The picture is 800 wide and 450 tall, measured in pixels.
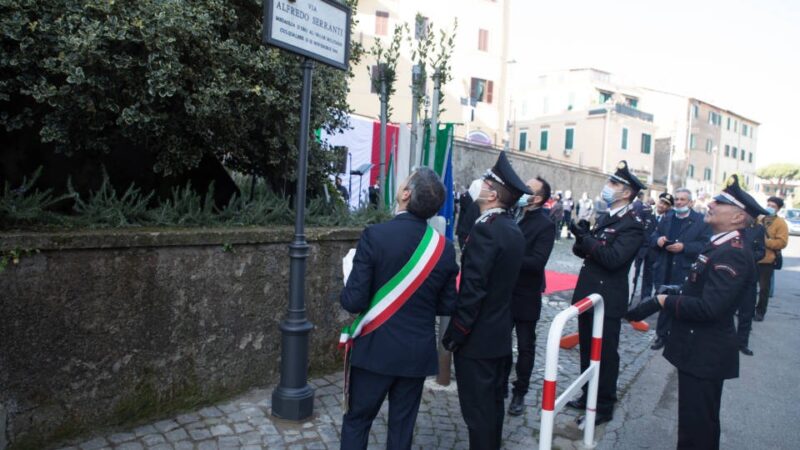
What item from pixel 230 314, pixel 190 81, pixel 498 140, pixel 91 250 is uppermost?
pixel 498 140

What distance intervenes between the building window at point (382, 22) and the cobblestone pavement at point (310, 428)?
28.6 metres

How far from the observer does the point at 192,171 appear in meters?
5.72

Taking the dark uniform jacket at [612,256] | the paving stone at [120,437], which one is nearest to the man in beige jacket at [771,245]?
the dark uniform jacket at [612,256]

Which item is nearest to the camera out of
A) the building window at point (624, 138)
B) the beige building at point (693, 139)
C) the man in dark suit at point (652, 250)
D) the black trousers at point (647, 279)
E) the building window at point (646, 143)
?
the man in dark suit at point (652, 250)

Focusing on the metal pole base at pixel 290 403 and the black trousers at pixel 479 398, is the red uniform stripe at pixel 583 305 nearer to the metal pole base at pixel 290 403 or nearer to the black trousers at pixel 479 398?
the black trousers at pixel 479 398

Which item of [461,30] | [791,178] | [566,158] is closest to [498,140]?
[461,30]

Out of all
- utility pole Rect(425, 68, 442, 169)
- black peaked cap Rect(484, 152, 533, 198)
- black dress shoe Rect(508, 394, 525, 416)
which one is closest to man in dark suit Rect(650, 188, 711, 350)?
utility pole Rect(425, 68, 442, 169)

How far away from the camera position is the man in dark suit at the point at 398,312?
2834 millimetres

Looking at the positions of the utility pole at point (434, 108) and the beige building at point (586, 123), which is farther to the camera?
the beige building at point (586, 123)

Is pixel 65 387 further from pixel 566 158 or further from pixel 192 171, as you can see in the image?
pixel 566 158

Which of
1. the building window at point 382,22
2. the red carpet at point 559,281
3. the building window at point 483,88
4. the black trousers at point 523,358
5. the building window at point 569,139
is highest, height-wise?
the building window at point 382,22

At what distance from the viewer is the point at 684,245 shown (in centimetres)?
783

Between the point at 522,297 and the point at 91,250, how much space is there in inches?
118

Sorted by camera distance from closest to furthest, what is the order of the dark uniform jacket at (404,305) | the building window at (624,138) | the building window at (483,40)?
the dark uniform jacket at (404,305), the building window at (483,40), the building window at (624,138)
